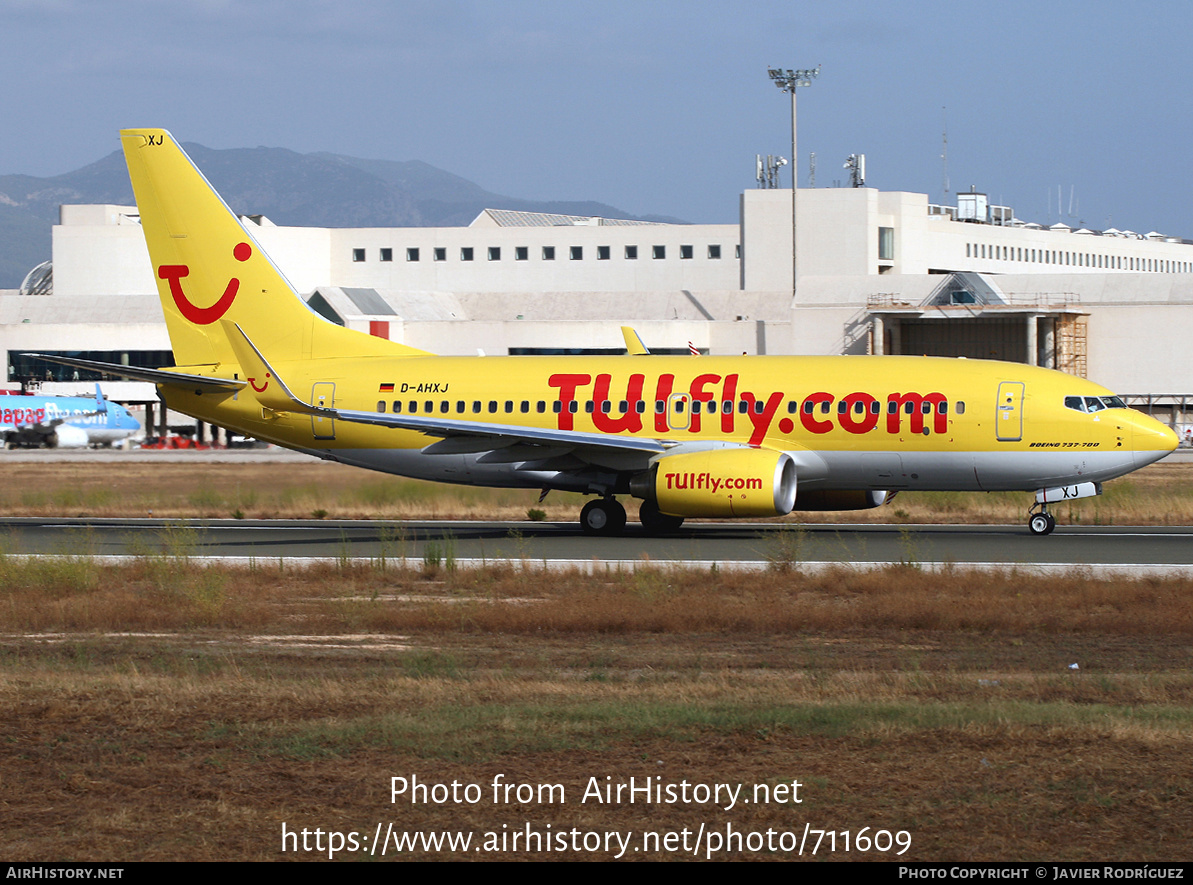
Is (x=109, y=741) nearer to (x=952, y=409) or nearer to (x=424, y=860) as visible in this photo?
(x=424, y=860)

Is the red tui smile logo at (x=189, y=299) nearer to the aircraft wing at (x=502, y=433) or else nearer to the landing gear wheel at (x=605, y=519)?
the aircraft wing at (x=502, y=433)

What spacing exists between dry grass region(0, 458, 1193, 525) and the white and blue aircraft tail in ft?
127

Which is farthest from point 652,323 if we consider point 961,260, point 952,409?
point 952,409

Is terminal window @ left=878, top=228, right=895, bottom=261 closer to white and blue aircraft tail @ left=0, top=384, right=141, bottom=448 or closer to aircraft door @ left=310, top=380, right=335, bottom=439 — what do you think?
white and blue aircraft tail @ left=0, top=384, right=141, bottom=448

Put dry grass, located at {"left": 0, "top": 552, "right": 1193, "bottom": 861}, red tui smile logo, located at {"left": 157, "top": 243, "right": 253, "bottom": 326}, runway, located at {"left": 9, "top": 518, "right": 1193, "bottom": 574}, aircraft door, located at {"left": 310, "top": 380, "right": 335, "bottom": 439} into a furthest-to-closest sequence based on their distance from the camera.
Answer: red tui smile logo, located at {"left": 157, "top": 243, "right": 253, "bottom": 326}, aircraft door, located at {"left": 310, "top": 380, "right": 335, "bottom": 439}, runway, located at {"left": 9, "top": 518, "right": 1193, "bottom": 574}, dry grass, located at {"left": 0, "top": 552, "right": 1193, "bottom": 861}

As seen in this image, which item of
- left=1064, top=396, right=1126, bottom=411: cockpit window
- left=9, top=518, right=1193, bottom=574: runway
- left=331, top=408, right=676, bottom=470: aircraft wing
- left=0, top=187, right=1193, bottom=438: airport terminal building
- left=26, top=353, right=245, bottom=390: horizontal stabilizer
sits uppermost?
left=0, top=187, right=1193, bottom=438: airport terminal building

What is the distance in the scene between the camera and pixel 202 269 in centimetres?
3183

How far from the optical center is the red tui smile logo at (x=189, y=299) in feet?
105

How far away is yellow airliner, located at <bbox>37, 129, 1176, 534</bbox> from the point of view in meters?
27.5

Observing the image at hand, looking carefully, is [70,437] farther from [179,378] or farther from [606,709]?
[606,709]

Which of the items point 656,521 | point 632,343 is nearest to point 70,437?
point 632,343

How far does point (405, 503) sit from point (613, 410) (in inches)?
338

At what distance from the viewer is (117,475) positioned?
2040 inches

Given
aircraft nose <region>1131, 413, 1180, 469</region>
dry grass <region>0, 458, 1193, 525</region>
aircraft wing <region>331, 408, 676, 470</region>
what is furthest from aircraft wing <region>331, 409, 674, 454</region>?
aircraft nose <region>1131, 413, 1180, 469</region>
